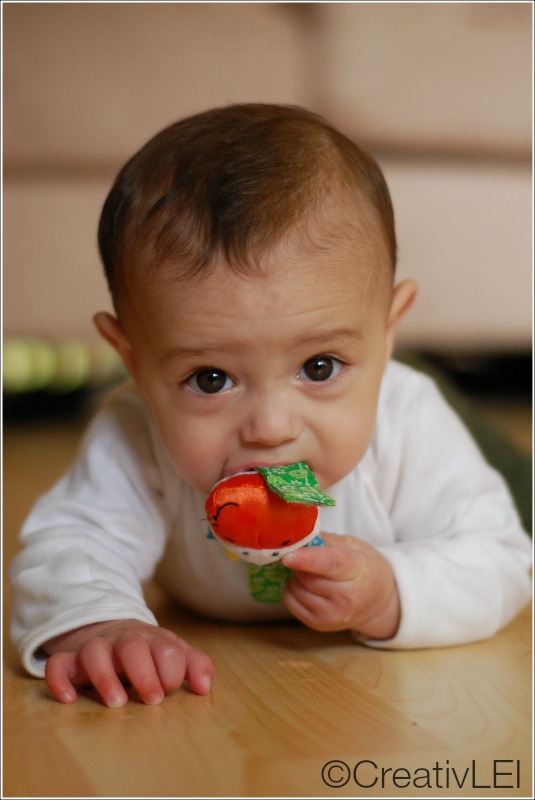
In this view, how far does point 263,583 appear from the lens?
823mm

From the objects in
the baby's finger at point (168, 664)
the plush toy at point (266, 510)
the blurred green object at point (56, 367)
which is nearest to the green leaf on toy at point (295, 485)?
the plush toy at point (266, 510)

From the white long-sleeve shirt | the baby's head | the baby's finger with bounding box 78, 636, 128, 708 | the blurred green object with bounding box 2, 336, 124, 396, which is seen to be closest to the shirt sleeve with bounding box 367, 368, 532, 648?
the white long-sleeve shirt

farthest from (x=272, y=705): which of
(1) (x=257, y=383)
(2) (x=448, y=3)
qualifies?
(2) (x=448, y=3)

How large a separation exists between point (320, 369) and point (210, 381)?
78 mm

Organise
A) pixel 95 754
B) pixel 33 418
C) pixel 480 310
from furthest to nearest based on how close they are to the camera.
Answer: pixel 33 418 → pixel 480 310 → pixel 95 754

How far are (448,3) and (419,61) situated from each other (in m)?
0.11

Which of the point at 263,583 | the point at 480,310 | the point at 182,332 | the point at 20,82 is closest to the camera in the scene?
the point at 182,332

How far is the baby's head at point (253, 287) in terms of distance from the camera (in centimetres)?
67

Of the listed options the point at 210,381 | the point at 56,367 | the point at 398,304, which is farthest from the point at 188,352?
the point at 56,367

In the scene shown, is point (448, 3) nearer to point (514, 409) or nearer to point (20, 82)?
point (20, 82)

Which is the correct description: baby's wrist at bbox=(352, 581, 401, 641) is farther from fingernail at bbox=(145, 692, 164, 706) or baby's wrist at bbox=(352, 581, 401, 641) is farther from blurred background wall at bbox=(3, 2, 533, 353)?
blurred background wall at bbox=(3, 2, 533, 353)

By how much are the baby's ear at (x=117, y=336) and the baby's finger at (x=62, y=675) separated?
0.73 feet

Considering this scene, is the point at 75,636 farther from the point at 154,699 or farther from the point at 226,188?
the point at 226,188

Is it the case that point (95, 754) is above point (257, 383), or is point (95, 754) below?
below
